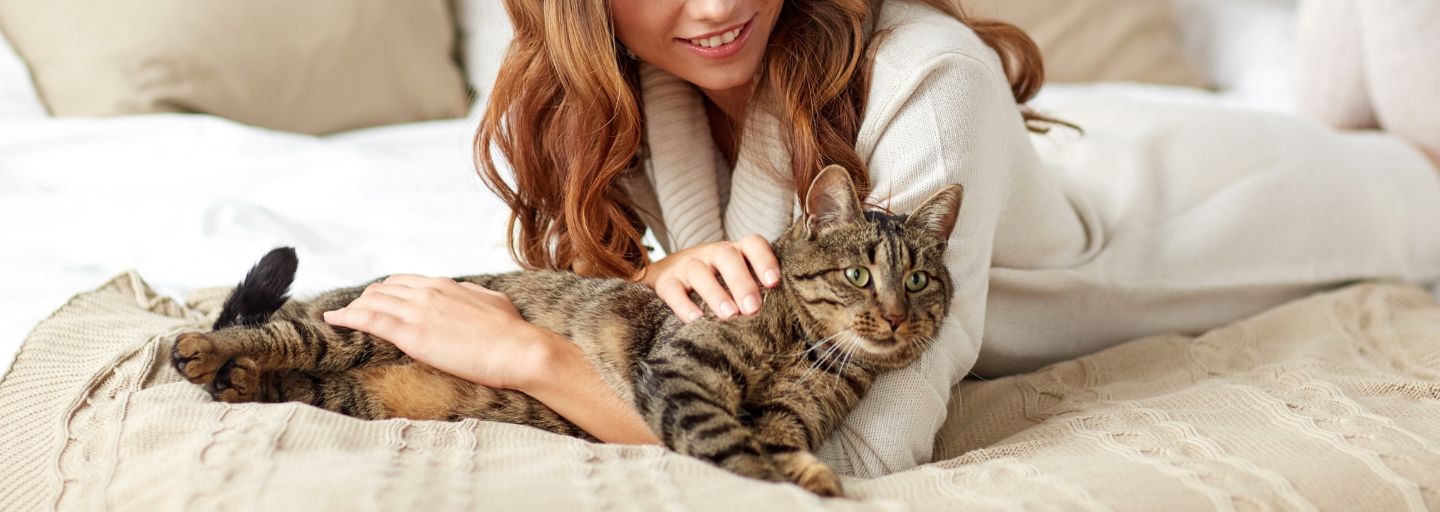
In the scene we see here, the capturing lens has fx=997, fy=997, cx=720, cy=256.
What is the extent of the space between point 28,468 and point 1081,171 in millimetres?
1944

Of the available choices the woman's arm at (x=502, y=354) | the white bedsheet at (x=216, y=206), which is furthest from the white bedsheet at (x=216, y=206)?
the woman's arm at (x=502, y=354)

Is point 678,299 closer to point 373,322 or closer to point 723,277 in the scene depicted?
point 723,277

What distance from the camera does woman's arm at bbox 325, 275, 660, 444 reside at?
1373mm

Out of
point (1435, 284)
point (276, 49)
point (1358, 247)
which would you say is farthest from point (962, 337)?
point (276, 49)

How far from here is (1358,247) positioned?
210cm

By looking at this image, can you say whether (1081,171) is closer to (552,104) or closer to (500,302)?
(552,104)

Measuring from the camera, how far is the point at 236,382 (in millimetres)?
1317

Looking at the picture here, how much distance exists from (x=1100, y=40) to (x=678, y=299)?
2.45 meters

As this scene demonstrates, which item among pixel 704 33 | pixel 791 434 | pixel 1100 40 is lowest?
pixel 1100 40

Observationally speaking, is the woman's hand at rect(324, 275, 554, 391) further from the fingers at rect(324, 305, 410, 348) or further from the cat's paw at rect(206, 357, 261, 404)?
the cat's paw at rect(206, 357, 261, 404)

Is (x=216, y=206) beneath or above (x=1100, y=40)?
above

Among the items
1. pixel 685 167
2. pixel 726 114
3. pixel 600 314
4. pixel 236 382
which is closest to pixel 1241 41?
pixel 726 114

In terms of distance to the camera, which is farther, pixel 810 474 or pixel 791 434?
pixel 791 434

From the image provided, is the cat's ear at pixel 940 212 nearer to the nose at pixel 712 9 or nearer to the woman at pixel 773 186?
the woman at pixel 773 186
